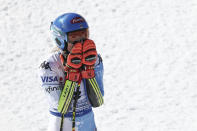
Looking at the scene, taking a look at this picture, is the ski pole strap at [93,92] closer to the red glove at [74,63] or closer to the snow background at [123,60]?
the red glove at [74,63]

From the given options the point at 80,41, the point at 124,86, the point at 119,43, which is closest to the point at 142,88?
the point at 124,86

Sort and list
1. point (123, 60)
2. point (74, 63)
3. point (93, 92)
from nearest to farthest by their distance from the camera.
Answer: point (74, 63), point (93, 92), point (123, 60)

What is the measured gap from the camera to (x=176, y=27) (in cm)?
1003

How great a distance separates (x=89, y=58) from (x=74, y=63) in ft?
0.54

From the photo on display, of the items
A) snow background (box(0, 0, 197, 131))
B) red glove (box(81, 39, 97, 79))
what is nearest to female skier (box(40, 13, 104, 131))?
red glove (box(81, 39, 97, 79))

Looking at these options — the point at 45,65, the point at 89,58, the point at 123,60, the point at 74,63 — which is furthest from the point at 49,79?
the point at 123,60

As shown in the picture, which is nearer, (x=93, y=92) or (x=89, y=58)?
(x=89, y=58)

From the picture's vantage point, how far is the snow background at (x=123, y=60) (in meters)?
7.29

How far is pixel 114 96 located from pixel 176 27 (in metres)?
3.31

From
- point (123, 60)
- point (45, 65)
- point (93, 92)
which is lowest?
point (93, 92)

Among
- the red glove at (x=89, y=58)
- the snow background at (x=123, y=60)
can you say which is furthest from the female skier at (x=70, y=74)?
the snow background at (x=123, y=60)

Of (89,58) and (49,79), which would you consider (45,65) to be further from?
(89,58)

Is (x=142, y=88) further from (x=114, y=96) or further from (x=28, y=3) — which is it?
(x=28, y=3)

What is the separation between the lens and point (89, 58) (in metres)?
3.61
